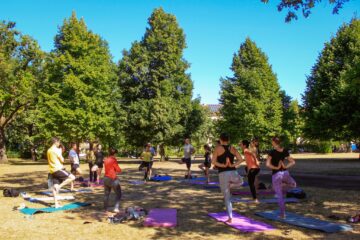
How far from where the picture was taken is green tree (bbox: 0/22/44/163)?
46875 mm

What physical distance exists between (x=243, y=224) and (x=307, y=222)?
67.5 inches

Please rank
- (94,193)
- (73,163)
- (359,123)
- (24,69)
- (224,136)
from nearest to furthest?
(224,136), (94,193), (73,163), (359,123), (24,69)

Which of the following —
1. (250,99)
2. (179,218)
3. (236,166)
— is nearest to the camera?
(236,166)

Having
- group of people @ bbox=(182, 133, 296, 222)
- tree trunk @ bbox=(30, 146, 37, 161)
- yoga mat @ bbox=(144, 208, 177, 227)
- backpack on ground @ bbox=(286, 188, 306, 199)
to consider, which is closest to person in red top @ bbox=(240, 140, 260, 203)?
backpack on ground @ bbox=(286, 188, 306, 199)

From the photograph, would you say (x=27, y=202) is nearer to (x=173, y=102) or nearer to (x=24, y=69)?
(x=173, y=102)

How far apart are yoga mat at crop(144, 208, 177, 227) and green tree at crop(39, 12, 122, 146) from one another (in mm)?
31168

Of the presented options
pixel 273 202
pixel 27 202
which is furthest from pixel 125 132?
pixel 273 202

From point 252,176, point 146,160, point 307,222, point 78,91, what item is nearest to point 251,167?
point 252,176

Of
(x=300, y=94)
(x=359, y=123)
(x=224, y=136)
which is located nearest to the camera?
(x=224, y=136)

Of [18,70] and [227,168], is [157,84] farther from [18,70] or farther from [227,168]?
[227,168]

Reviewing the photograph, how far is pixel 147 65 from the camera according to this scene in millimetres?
44531

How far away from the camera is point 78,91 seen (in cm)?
4094

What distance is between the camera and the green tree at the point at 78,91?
4053 centimetres

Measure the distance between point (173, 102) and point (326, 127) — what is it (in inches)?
727
